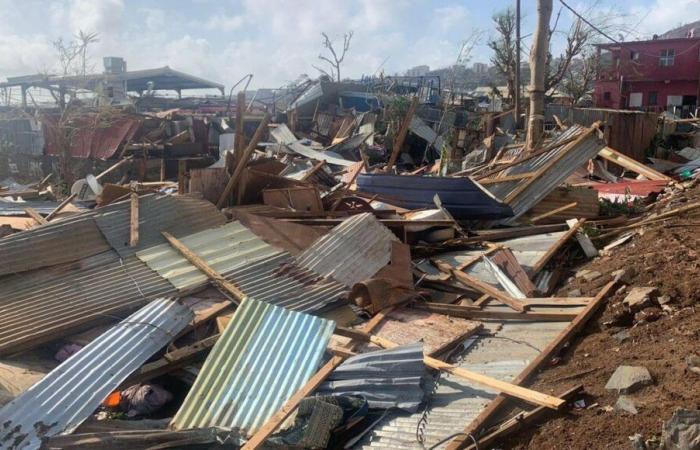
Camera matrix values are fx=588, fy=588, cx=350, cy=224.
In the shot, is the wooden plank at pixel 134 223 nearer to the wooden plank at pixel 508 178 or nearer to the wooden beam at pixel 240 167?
the wooden beam at pixel 240 167

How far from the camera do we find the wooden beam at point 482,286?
552 centimetres

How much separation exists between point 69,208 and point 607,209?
24.5 ft

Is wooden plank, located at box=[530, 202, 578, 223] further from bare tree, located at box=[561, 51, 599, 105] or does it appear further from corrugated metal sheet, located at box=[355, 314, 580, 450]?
bare tree, located at box=[561, 51, 599, 105]

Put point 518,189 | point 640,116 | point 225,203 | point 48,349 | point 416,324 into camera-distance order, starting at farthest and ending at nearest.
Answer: point 640,116 → point 518,189 → point 225,203 → point 416,324 → point 48,349

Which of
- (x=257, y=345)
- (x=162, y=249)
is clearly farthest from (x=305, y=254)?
(x=257, y=345)

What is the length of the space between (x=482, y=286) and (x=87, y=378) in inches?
146

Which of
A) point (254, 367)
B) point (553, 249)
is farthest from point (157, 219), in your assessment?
point (553, 249)

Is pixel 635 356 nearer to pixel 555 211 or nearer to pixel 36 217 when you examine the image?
pixel 555 211

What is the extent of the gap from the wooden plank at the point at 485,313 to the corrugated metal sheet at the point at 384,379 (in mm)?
1522

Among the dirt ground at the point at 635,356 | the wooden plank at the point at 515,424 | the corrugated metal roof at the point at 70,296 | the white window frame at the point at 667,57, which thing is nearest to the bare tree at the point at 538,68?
the dirt ground at the point at 635,356

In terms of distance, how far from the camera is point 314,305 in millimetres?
5344

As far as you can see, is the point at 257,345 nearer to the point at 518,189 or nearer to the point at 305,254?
the point at 305,254

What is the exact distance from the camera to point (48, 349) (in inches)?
184

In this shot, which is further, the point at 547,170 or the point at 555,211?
the point at 547,170
